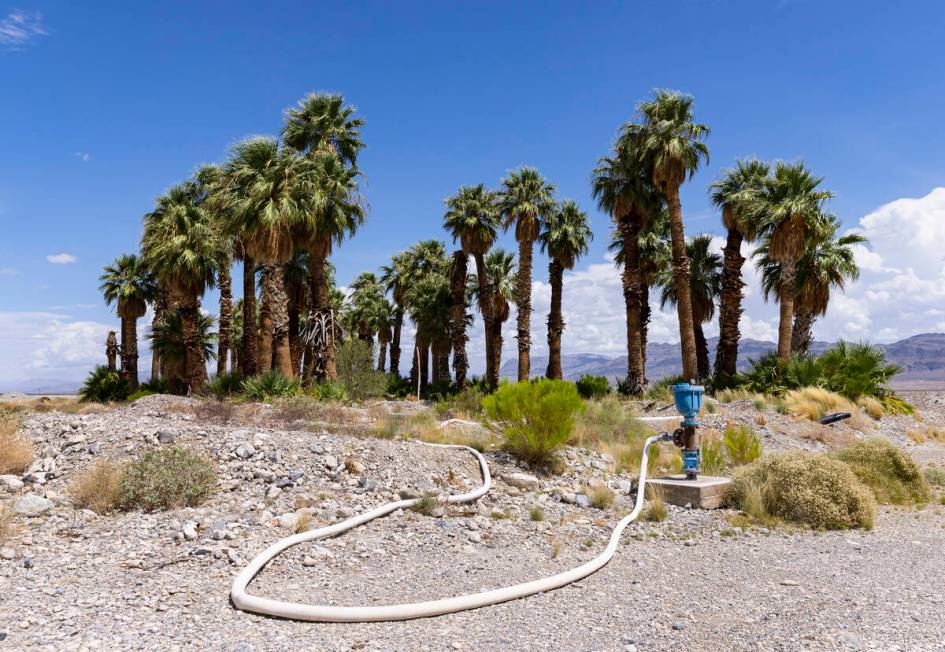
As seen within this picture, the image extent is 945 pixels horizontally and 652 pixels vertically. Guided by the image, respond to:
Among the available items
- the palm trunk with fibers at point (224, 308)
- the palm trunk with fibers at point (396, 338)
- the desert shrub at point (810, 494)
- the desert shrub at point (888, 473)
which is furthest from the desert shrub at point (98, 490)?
the palm trunk with fibers at point (396, 338)

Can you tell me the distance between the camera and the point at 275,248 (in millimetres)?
22656

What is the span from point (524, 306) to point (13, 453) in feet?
87.3

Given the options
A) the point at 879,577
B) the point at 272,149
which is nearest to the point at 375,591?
the point at 879,577

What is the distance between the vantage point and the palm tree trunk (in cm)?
3303

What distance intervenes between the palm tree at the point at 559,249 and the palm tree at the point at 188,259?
1731 centimetres

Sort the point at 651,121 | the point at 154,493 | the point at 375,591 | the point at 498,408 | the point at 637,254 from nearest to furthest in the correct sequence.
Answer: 1. the point at 375,591
2. the point at 154,493
3. the point at 498,408
4. the point at 651,121
5. the point at 637,254

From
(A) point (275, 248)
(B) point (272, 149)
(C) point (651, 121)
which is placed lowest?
(A) point (275, 248)

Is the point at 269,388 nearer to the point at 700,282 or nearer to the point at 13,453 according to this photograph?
the point at 13,453

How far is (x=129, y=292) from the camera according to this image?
36.9 meters

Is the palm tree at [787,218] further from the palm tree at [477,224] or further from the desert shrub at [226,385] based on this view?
the desert shrub at [226,385]

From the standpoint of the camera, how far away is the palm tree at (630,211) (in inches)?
1201

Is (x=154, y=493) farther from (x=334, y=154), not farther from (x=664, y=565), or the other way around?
(x=334, y=154)

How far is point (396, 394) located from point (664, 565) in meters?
30.6

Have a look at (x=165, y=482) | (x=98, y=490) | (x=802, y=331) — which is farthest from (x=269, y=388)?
(x=802, y=331)
